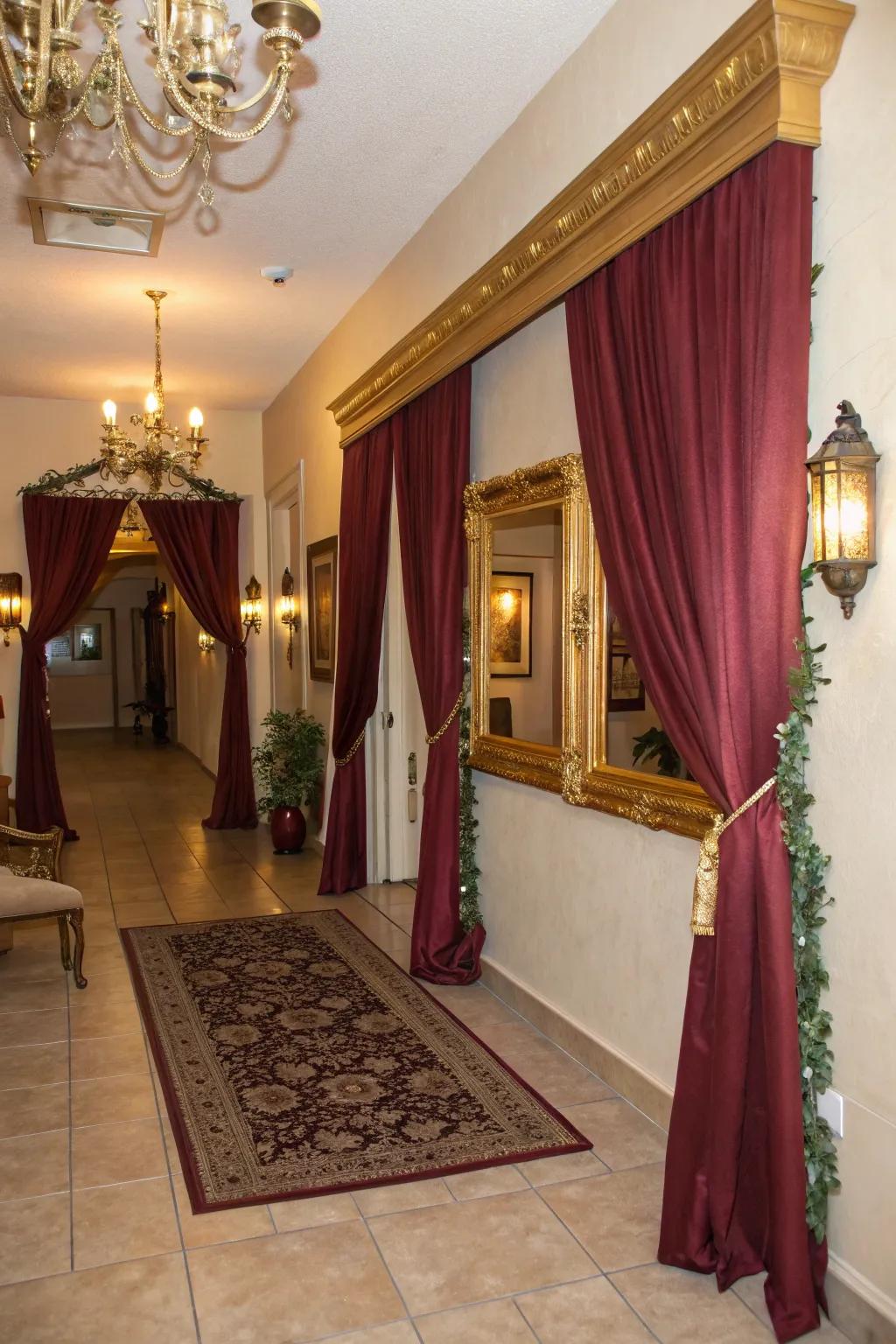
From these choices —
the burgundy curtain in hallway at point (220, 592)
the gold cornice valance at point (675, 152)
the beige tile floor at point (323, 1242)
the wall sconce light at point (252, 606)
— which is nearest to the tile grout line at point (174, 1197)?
the beige tile floor at point (323, 1242)

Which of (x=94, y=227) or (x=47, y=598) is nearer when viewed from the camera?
(x=94, y=227)

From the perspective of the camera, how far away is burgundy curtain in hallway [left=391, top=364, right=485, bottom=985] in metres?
4.80

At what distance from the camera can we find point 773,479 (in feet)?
8.32

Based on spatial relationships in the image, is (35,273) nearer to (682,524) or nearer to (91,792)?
(682,524)

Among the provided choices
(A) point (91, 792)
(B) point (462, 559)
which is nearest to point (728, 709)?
(B) point (462, 559)

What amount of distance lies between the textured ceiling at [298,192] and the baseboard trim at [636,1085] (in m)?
3.40

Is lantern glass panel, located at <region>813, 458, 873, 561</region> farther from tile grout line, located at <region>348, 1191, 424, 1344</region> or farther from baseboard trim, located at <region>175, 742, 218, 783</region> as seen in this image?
baseboard trim, located at <region>175, 742, 218, 783</region>

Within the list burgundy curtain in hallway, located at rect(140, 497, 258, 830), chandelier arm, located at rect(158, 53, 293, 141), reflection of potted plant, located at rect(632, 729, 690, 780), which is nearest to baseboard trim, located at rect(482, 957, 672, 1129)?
reflection of potted plant, located at rect(632, 729, 690, 780)

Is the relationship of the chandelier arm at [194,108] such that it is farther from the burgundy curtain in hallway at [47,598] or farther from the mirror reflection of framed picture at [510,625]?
the burgundy curtain in hallway at [47,598]

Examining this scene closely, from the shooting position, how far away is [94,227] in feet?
16.8

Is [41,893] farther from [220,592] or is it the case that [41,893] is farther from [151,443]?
[220,592]

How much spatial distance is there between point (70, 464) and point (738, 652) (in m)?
7.18

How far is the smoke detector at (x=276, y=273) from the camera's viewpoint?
563 cm

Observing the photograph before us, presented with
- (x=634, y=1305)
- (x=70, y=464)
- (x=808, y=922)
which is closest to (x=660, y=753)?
(x=808, y=922)
